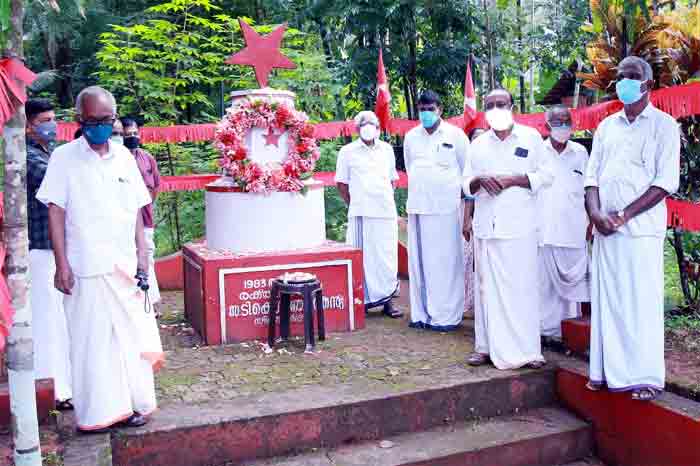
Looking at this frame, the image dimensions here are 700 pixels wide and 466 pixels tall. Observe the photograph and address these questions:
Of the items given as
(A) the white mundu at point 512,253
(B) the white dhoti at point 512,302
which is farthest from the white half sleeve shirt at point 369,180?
(B) the white dhoti at point 512,302

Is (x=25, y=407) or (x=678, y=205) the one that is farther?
(x=678, y=205)

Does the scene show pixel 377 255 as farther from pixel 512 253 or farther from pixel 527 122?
pixel 527 122

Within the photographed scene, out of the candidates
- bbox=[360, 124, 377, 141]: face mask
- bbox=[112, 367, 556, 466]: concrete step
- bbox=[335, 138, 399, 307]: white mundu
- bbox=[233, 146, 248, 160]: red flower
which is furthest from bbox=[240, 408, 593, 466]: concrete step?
bbox=[360, 124, 377, 141]: face mask

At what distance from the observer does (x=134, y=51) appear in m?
10.1

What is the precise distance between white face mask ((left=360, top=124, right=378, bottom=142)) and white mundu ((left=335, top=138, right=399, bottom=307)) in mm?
107

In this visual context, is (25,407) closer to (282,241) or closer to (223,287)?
(223,287)

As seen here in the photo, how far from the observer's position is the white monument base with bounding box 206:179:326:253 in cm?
651

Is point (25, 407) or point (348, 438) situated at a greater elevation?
point (25, 407)

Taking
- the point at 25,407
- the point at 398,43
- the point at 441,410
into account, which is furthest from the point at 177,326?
the point at 398,43

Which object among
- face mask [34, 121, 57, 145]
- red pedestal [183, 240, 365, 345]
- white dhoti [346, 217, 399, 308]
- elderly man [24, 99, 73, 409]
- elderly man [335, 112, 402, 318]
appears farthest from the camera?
white dhoti [346, 217, 399, 308]

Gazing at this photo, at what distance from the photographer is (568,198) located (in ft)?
19.1

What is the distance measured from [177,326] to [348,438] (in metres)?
3.01

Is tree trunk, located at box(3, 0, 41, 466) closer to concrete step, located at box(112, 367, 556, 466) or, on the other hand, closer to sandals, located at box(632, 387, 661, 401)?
concrete step, located at box(112, 367, 556, 466)

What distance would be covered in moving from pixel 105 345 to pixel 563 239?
382cm
